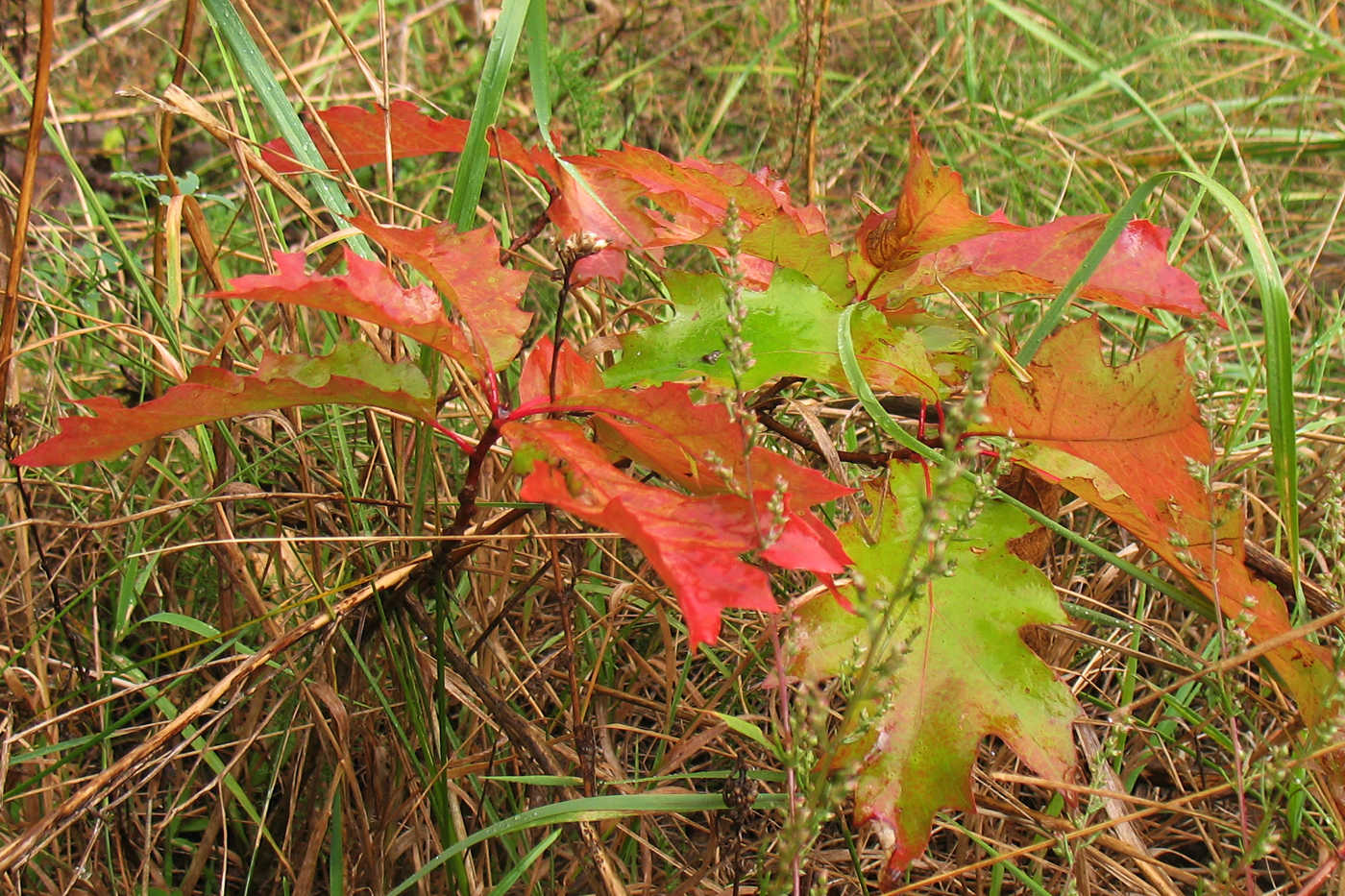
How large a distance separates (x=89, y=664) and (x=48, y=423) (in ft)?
1.32

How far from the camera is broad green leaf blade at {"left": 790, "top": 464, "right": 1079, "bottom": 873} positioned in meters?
0.84

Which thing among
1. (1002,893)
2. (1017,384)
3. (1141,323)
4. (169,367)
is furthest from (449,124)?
(1141,323)

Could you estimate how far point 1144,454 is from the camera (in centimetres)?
90

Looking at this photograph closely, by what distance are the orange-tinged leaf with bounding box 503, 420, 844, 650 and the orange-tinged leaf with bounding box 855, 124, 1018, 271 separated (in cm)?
31

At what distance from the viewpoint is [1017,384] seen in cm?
91

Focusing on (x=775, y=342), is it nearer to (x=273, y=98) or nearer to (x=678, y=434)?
(x=678, y=434)

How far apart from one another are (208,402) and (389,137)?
1.33ft

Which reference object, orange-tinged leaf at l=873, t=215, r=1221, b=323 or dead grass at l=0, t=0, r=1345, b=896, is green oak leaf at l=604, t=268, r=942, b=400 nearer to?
orange-tinged leaf at l=873, t=215, r=1221, b=323

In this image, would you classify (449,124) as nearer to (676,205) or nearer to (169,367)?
(676,205)

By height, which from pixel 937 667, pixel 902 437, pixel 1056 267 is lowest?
pixel 937 667

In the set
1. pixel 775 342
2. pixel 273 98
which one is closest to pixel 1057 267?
pixel 775 342

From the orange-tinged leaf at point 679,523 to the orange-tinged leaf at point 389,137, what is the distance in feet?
1.20

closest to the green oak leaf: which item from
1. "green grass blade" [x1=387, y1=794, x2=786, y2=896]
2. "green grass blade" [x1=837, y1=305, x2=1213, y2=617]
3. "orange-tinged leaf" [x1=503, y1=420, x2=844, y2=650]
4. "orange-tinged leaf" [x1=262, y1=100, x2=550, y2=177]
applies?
"green grass blade" [x1=837, y1=305, x2=1213, y2=617]

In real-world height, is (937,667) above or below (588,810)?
above
